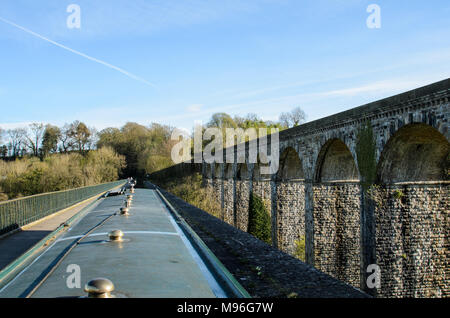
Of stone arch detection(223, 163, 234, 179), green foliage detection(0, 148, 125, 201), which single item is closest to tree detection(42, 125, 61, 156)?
green foliage detection(0, 148, 125, 201)

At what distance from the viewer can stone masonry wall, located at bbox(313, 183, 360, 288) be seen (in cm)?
1227

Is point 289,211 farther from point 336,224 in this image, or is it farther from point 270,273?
point 270,273

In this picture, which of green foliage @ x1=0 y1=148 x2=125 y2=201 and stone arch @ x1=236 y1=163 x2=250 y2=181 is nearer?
stone arch @ x1=236 y1=163 x2=250 y2=181

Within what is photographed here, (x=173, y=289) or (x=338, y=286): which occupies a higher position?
(x=173, y=289)

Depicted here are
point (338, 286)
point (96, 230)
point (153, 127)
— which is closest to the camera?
point (96, 230)

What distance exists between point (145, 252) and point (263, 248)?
318 cm

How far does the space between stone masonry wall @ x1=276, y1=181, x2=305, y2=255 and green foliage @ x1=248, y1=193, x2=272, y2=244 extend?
220cm

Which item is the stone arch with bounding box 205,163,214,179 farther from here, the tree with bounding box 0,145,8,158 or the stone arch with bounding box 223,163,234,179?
the tree with bounding box 0,145,8,158

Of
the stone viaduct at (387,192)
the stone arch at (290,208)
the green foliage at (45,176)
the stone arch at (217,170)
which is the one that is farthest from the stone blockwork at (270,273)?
the green foliage at (45,176)

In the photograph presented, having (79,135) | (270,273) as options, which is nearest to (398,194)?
(270,273)

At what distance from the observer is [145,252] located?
266 centimetres
